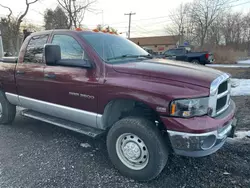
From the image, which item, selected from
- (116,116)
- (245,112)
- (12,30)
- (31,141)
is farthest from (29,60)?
(12,30)

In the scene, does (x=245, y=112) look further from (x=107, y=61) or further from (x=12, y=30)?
(x=12, y=30)

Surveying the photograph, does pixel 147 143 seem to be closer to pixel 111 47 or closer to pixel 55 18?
pixel 111 47

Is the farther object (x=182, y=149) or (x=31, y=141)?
(x=31, y=141)

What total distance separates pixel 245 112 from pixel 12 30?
23.7m

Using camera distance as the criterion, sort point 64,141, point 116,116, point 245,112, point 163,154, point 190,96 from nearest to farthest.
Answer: point 190,96, point 163,154, point 116,116, point 64,141, point 245,112

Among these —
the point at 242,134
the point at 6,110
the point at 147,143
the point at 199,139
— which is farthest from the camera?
the point at 6,110

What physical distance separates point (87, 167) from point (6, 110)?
8.41ft

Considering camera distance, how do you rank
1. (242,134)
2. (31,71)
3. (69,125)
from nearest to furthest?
1. (69,125)
2. (31,71)
3. (242,134)

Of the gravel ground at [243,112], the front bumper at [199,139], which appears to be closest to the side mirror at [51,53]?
the front bumper at [199,139]

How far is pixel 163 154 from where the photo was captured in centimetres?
243

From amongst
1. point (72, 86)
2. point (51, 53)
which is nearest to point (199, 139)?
point (72, 86)

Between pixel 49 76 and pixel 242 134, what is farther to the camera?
pixel 242 134

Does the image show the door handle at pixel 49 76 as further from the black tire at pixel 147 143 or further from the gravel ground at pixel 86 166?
the black tire at pixel 147 143

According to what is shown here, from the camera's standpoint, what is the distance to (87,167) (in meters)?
2.95
